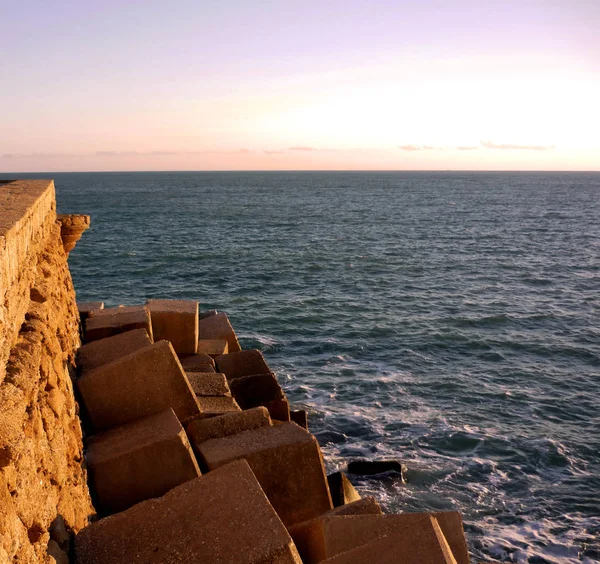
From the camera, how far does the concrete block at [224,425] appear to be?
19.2 ft

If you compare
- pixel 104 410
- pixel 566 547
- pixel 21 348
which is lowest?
pixel 566 547

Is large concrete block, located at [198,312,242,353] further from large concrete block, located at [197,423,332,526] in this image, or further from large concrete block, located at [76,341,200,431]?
large concrete block, located at [197,423,332,526]

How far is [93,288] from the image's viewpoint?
2314cm

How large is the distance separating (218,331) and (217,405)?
395 centimetres

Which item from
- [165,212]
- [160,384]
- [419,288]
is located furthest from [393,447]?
[165,212]

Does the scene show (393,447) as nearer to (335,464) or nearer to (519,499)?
(335,464)

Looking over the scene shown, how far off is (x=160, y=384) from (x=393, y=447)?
627 centimetres

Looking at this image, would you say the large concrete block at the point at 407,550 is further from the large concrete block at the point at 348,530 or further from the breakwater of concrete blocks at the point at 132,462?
the large concrete block at the point at 348,530

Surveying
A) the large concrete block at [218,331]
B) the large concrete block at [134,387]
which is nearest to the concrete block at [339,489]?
the large concrete block at [134,387]

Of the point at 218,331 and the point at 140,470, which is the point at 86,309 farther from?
the point at 140,470

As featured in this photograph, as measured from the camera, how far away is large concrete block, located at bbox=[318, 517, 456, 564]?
383 centimetres

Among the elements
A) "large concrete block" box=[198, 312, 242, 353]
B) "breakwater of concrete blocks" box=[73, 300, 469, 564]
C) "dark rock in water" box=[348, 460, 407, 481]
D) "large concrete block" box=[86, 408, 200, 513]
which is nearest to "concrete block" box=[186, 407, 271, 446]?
"breakwater of concrete blocks" box=[73, 300, 469, 564]

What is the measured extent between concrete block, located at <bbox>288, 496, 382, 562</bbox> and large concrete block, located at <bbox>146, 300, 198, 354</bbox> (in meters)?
4.36

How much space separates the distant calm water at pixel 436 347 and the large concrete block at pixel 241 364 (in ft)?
7.39
